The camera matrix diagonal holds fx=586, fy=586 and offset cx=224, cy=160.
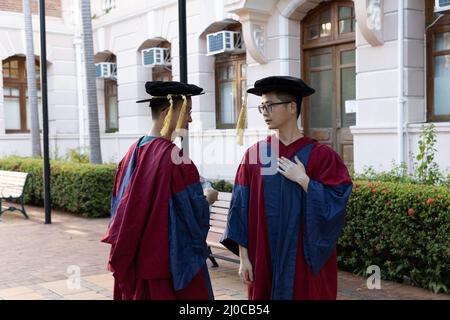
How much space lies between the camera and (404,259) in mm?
5668

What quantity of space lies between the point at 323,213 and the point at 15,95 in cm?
1533

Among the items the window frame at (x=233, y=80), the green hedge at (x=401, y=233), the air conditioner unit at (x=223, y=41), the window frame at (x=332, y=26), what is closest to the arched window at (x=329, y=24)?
the window frame at (x=332, y=26)

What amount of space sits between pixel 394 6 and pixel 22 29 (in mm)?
11087

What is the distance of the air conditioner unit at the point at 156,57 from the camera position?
542 inches

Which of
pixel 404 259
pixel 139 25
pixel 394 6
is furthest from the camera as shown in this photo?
pixel 139 25

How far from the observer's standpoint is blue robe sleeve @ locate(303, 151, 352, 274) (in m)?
3.23

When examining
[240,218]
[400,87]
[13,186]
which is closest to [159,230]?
[240,218]

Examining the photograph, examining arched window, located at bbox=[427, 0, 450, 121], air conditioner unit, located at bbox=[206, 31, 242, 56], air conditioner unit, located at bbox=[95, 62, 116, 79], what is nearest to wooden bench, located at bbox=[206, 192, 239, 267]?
arched window, located at bbox=[427, 0, 450, 121]

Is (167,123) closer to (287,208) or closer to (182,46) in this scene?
(287,208)

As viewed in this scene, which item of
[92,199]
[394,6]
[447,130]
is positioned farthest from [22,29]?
Answer: [447,130]

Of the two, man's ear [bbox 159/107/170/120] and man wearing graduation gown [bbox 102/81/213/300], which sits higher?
man's ear [bbox 159/107/170/120]

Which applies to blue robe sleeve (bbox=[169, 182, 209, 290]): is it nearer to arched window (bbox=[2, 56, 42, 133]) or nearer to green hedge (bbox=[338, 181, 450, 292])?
green hedge (bbox=[338, 181, 450, 292])

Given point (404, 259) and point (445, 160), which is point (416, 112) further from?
point (404, 259)

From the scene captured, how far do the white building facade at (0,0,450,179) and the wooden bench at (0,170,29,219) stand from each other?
3752 mm
